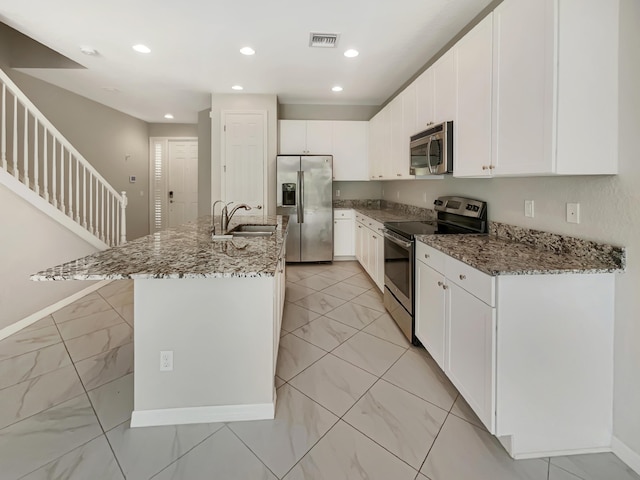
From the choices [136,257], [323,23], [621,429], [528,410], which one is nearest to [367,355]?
[528,410]

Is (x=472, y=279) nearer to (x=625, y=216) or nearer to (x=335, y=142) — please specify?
(x=625, y=216)

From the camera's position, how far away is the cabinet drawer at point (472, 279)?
4.98 feet

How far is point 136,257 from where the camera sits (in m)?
1.70

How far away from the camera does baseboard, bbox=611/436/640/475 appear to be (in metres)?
1.44

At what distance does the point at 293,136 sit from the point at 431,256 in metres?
3.79

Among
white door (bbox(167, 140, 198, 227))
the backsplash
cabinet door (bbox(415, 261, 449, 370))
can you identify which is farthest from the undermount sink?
white door (bbox(167, 140, 198, 227))

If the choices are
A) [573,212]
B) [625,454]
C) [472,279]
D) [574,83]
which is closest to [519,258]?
[472,279]

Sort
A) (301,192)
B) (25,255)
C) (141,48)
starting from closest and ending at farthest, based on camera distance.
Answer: (25,255), (141,48), (301,192)

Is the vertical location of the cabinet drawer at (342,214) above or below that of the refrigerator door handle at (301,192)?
below

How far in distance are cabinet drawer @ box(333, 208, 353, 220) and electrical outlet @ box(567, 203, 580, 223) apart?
3.74 m

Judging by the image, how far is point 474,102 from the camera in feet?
7.10

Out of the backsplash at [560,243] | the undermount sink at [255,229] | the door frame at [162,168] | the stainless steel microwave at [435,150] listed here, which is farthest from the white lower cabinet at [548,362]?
the door frame at [162,168]

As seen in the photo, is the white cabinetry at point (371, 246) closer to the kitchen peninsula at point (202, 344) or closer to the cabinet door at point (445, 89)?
the cabinet door at point (445, 89)

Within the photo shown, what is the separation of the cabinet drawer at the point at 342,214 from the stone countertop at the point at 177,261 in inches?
121
